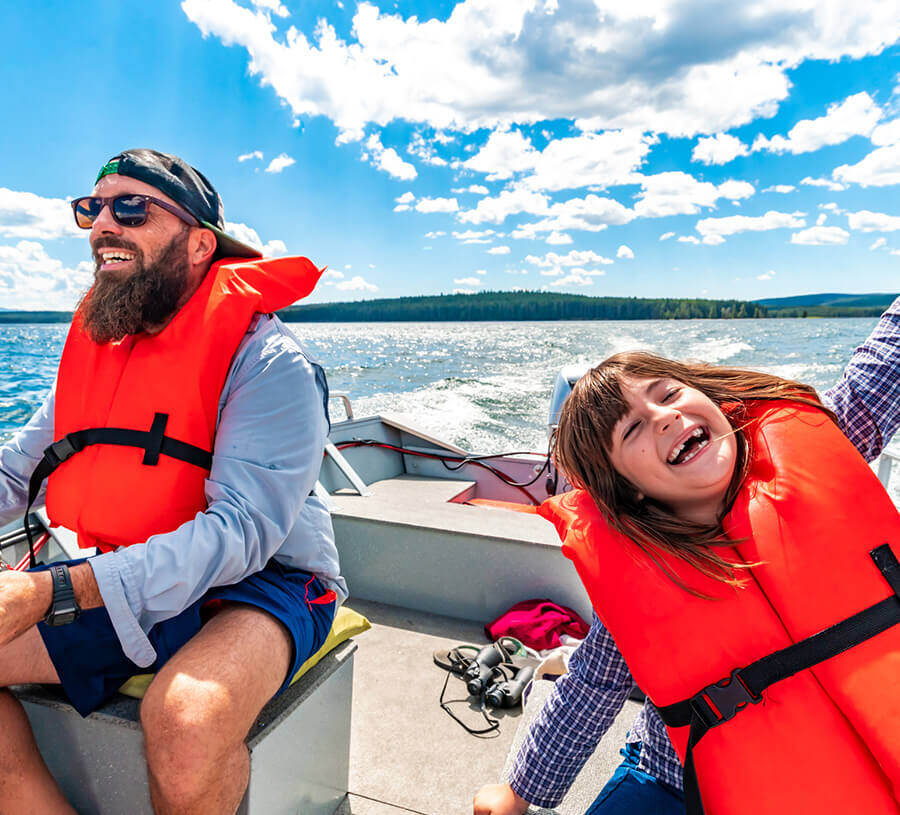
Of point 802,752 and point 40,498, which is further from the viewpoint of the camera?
point 40,498

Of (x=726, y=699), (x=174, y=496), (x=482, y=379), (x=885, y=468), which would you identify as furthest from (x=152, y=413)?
(x=482, y=379)

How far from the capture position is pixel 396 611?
268 centimetres

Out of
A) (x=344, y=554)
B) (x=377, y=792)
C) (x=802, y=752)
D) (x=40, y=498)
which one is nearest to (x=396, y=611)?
(x=344, y=554)

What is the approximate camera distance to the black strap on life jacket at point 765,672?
898 mm

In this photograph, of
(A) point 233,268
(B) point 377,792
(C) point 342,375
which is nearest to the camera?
(A) point 233,268

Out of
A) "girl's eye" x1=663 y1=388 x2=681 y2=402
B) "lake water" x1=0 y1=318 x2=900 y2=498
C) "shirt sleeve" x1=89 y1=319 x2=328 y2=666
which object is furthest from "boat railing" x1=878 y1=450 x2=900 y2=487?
"shirt sleeve" x1=89 y1=319 x2=328 y2=666

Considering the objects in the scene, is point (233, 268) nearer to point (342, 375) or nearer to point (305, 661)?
point (305, 661)

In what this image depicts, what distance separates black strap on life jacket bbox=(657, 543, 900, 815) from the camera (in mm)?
898

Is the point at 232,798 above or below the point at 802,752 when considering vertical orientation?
below

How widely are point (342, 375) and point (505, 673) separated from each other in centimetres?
1399

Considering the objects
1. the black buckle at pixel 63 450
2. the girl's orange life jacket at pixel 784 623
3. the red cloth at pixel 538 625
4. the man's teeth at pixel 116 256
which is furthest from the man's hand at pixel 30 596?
the red cloth at pixel 538 625

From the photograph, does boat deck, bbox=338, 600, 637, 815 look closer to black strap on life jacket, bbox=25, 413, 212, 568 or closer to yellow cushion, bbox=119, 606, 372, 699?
yellow cushion, bbox=119, 606, 372, 699

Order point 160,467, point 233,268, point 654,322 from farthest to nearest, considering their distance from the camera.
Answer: point 654,322 < point 233,268 < point 160,467

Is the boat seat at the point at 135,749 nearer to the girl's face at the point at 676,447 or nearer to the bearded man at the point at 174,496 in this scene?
the bearded man at the point at 174,496
